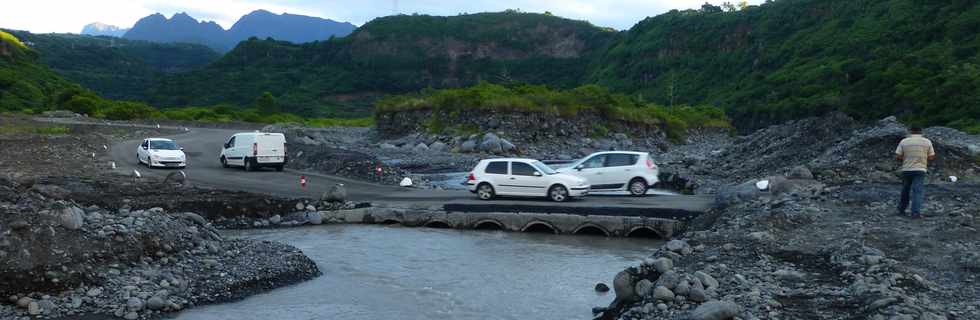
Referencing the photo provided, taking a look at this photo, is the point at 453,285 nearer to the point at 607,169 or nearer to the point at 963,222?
the point at 963,222

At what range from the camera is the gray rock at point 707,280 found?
41.4 ft

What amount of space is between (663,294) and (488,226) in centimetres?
1164

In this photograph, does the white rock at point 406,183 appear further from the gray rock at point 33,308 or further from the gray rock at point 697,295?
the gray rock at point 697,295

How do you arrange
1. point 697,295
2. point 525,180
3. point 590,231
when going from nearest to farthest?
point 697,295 < point 590,231 < point 525,180

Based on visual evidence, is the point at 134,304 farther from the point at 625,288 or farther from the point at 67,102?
the point at 67,102

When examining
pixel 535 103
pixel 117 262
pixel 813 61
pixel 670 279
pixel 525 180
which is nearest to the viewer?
pixel 670 279

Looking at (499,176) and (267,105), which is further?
(267,105)

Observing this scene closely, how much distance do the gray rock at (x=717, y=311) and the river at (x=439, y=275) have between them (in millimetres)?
A: 3232

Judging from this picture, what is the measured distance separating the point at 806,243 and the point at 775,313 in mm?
5034

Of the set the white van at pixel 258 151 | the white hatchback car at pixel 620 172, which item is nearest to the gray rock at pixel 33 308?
the white hatchback car at pixel 620 172

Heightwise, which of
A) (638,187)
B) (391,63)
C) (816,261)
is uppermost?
(391,63)

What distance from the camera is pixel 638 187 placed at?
90.4 feet

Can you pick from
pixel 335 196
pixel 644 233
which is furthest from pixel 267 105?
pixel 644 233

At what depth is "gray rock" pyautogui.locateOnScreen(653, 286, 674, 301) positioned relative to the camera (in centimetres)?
1243
